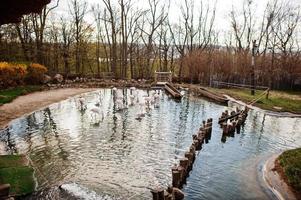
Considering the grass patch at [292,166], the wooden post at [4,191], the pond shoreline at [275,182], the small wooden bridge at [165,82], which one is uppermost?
the small wooden bridge at [165,82]

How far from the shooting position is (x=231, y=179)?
1089 centimetres

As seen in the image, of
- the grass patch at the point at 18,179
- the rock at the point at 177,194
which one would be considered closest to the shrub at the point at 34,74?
the grass patch at the point at 18,179

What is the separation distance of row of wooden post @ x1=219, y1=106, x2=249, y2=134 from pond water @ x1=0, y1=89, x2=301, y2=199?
0.41 meters

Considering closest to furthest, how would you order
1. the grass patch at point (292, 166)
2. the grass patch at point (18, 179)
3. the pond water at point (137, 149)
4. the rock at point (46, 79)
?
the grass patch at point (18, 179) < the grass patch at point (292, 166) < the pond water at point (137, 149) < the rock at point (46, 79)

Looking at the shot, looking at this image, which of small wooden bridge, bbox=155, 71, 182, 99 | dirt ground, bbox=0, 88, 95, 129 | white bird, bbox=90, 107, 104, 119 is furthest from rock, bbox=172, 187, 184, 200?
small wooden bridge, bbox=155, 71, 182, 99

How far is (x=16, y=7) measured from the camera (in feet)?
25.8

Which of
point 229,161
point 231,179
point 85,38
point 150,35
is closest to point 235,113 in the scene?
point 229,161

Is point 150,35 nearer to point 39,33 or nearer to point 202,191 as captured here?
point 39,33

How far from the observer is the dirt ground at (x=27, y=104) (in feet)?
61.6

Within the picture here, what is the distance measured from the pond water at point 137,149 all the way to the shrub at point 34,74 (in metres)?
10.7

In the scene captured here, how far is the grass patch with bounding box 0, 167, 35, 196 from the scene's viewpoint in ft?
30.3

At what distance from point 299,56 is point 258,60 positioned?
4.30m

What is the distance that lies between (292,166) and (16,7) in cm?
943

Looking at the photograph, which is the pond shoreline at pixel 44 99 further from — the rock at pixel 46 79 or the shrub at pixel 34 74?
the shrub at pixel 34 74
